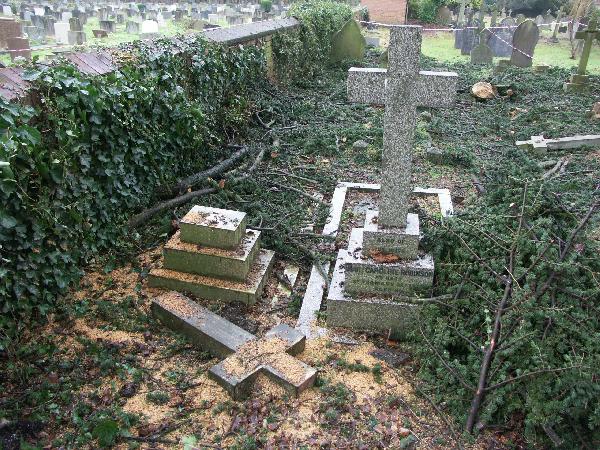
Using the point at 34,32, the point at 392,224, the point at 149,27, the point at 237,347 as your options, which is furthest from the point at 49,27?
the point at 237,347

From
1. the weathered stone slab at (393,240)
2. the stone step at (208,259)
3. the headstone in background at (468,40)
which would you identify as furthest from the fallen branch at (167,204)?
the headstone in background at (468,40)

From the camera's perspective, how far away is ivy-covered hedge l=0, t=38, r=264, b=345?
11.1 ft

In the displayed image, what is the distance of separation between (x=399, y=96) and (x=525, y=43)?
15.1 meters

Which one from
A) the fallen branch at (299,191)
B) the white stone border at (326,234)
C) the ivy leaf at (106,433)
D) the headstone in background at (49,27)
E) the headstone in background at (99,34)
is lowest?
the white stone border at (326,234)

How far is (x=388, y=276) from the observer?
14.0ft

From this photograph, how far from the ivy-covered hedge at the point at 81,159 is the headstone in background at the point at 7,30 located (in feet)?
33.0

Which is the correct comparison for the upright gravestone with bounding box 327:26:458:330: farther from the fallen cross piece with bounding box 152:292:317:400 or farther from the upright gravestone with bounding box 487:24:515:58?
the upright gravestone with bounding box 487:24:515:58

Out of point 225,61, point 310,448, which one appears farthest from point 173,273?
point 225,61

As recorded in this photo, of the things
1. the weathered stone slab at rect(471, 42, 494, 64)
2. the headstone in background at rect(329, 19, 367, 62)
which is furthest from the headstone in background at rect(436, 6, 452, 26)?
the headstone in background at rect(329, 19, 367, 62)

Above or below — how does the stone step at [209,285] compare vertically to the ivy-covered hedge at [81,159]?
below

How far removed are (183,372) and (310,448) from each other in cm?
119

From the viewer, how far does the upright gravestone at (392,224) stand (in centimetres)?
406

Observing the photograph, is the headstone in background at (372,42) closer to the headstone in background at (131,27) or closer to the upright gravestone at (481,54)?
the upright gravestone at (481,54)

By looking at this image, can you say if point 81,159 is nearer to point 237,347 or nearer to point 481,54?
point 237,347
